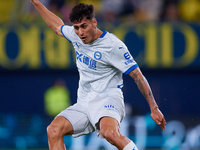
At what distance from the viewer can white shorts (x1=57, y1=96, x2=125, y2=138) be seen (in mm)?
5285

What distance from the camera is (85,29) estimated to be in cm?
522

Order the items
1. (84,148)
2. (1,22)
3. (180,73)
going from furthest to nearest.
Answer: (180,73), (1,22), (84,148)

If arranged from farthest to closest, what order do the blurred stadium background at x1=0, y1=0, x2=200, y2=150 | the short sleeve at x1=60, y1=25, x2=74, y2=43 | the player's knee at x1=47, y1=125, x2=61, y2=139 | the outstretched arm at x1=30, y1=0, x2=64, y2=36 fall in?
the blurred stadium background at x1=0, y1=0, x2=200, y2=150 → the outstretched arm at x1=30, y1=0, x2=64, y2=36 → the short sleeve at x1=60, y1=25, x2=74, y2=43 → the player's knee at x1=47, y1=125, x2=61, y2=139

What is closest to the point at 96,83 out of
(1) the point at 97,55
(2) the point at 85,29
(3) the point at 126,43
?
(1) the point at 97,55

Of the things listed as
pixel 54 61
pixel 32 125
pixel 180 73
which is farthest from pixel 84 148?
pixel 180 73

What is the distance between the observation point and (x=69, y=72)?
1252 cm

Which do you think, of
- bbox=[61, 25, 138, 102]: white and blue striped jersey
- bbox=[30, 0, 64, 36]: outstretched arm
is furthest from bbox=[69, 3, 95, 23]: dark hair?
bbox=[30, 0, 64, 36]: outstretched arm

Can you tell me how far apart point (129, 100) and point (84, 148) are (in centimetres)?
316

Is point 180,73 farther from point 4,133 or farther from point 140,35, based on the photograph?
point 4,133

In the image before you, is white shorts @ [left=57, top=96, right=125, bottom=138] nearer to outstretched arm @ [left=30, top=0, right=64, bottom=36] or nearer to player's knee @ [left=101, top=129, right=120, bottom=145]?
player's knee @ [left=101, top=129, right=120, bottom=145]

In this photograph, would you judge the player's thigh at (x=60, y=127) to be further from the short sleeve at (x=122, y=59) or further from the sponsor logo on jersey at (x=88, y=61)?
the short sleeve at (x=122, y=59)

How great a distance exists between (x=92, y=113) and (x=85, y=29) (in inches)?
39.9

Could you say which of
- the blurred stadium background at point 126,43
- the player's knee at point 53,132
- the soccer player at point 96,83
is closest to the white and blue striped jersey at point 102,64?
the soccer player at point 96,83

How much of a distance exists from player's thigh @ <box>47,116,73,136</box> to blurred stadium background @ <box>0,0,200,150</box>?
18.7 feet
